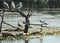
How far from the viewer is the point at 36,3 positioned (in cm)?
8806

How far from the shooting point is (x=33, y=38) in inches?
1070

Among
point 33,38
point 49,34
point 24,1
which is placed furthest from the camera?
point 24,1

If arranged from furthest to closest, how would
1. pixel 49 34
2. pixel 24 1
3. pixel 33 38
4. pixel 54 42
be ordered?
pixel 24 1, pixel 49 34, pixel 33 38, pixel 54 42

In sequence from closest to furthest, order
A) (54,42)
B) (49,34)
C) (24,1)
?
(54,42) → (49,34) → (24,1)

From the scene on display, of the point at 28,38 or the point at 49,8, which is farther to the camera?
the point at 49,8

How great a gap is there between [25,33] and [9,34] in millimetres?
1579

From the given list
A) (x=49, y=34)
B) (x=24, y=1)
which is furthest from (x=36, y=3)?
(x=49, y=34)

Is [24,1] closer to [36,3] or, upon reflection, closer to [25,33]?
[36,3]

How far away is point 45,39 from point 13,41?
3.00m

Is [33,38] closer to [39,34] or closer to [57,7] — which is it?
[39,34]

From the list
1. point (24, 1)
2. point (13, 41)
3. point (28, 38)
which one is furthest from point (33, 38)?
point (24, 1)

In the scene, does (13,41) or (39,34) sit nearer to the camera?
(13,41)

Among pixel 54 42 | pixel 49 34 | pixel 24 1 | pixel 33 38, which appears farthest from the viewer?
pixel 24 1

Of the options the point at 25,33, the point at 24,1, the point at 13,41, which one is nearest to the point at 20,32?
the point at 25,33
